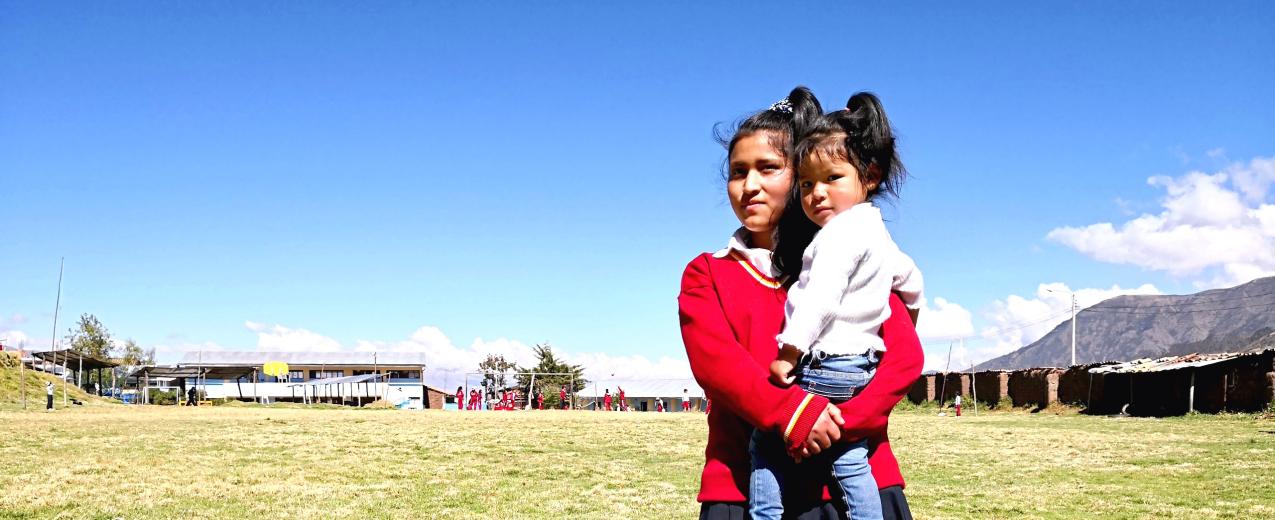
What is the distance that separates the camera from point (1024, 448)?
14.1 meters

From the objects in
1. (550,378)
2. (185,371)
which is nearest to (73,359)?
(185,371)

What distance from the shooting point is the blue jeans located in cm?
232

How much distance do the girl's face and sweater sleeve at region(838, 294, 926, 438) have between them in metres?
0.36

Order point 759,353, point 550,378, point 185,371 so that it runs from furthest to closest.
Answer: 1. point 550,378
2. point 185,371
3. point 759,353

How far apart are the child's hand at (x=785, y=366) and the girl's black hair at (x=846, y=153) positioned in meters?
0.26

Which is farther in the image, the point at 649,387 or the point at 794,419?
the point at 649,387

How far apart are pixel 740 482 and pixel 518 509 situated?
5.50 metres

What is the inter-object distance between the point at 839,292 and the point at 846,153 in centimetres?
37

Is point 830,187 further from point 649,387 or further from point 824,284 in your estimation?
point 649,387

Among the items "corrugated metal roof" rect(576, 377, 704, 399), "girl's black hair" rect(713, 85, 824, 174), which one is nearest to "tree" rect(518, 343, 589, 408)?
"corrugated metal roof" rect(576, 377, 704, 399)

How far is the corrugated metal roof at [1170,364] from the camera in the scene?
2592cm

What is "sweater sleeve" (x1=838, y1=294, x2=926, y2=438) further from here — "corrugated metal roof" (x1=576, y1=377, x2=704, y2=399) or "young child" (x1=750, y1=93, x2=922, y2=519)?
"corrugated metal roof" (x1=576, y1=377, x2=704, y2=399)

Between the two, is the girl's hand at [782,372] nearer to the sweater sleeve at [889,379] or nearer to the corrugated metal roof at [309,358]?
the sweater sleeve at [889,379]

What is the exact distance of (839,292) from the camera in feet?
7.47
